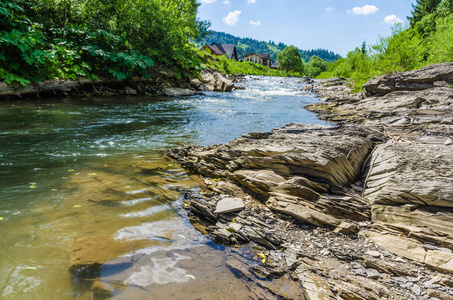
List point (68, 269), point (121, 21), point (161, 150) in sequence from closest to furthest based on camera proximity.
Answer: point (68, 269) < point (161, 150) < point (121, 21)

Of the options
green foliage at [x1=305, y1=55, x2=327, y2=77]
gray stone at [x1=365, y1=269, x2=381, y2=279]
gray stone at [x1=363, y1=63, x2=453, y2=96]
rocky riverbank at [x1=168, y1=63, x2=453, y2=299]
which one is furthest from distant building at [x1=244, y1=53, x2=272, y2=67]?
gray stone at [x1=365, y1=269, x2=381, y2=279]

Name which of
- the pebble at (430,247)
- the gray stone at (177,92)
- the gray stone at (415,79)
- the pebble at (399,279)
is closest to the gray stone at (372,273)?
the pebble at (399,279)

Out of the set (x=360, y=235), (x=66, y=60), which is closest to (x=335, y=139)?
(x=360, y=235)

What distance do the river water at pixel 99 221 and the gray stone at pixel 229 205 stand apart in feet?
2.15

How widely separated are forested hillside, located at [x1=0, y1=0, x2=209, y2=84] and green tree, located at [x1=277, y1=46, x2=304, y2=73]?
8369cm

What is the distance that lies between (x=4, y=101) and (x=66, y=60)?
4213 mm

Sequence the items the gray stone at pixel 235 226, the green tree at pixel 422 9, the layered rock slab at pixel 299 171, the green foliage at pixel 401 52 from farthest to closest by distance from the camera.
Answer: the green tree at pixel 422 9
the green foliage at pixel 401 52
the layered rock slab at pixel 299 171
the gray stone at pixel 235 226

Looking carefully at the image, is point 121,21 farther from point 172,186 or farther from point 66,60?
point 172,186

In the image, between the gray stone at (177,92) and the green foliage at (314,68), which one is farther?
the green foliage at (314,68)

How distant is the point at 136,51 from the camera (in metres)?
19.2

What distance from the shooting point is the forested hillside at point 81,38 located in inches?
515

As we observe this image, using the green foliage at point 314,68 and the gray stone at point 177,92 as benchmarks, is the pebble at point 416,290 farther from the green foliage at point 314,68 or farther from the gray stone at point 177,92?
the green foliage at point 314,68

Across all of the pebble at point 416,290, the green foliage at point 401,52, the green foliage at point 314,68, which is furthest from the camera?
the green foliage at point 314,68

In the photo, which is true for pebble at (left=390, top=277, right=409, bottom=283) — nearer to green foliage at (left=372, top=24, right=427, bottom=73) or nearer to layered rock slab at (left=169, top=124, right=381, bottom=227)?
layered rock slab at (left=169, top=124, right=381, bottom=227)
